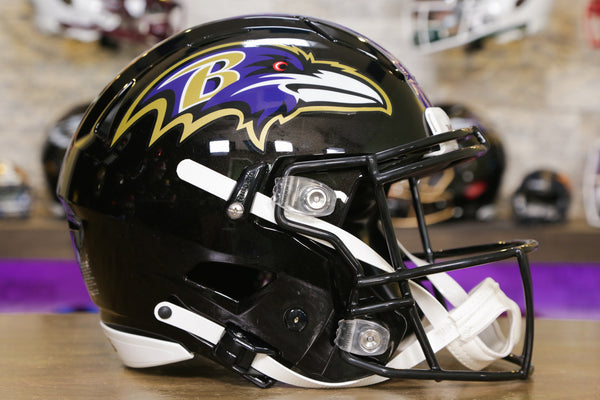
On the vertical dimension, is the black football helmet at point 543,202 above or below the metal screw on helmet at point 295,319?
above

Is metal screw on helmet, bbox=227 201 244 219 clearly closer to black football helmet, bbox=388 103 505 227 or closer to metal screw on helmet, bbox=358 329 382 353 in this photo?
metal screw on helmet, bbox=358 329 382 353

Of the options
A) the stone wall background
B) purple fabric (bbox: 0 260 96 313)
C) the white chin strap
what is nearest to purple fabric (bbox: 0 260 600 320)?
purple fabric (bbox: 0 260 96 313)

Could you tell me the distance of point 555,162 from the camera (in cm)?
200

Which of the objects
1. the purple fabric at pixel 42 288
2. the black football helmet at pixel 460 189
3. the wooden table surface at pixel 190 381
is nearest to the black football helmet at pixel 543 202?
the black football helmet at pixel 460 189

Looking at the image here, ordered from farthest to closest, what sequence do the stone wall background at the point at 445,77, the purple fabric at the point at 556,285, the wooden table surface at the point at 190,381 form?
the stone wall background at the point at 445,77 < the purple fabric at the point at 556,285 < the wooden table surface at the point at 190,381

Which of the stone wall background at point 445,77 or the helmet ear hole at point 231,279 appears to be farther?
the stone wall background at point 445,77

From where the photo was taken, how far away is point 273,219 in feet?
1.91

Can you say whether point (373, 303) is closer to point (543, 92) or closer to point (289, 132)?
point (289, 132)

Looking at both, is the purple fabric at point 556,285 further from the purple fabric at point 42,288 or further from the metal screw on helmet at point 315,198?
the metal screw on helmet at point 315,198

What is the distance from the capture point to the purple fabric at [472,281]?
167 cm

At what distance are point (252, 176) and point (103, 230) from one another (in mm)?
159

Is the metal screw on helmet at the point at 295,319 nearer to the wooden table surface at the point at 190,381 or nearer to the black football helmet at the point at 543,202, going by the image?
the wooden table surface at the point at 190,381

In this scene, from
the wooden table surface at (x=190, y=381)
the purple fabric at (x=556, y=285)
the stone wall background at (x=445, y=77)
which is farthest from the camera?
the stone wall background at (x=445, y=77)

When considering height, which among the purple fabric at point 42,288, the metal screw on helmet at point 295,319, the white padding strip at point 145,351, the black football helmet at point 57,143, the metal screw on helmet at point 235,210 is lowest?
the purple fabric at point 42,288
